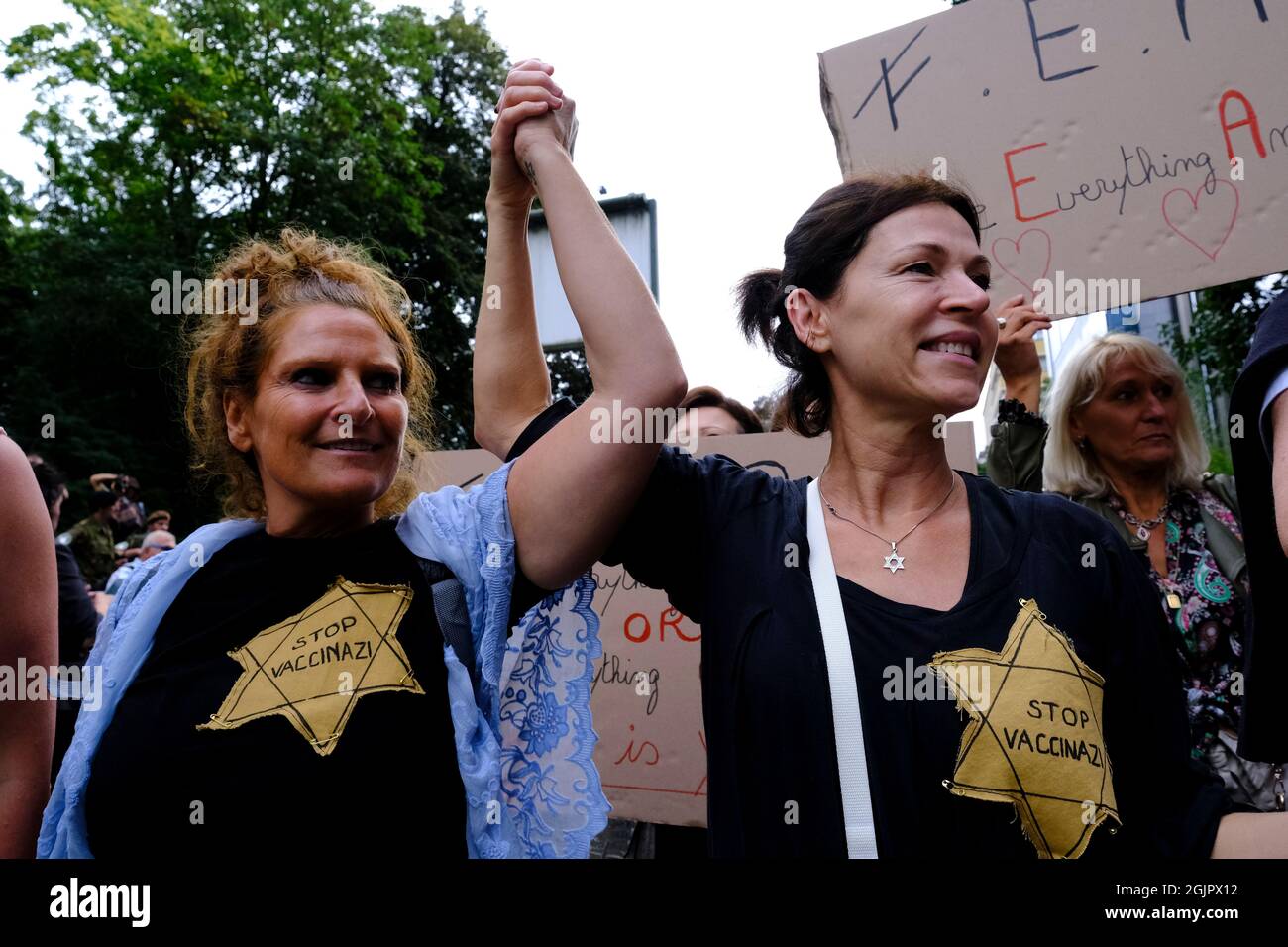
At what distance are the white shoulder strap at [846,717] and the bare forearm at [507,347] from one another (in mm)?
596

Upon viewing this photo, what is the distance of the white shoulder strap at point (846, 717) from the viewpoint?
1224 millimetres

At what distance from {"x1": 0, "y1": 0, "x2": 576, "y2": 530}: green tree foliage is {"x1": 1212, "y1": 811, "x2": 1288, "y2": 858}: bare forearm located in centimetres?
1291

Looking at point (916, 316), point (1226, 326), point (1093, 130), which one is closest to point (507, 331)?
point (916, 316)

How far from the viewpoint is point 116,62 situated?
13969 millimetres

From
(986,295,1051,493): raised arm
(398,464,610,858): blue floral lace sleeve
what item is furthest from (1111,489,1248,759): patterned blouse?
(398,464,610,858): blue floral lace sleeve

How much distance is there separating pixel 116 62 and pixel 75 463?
20.1ft

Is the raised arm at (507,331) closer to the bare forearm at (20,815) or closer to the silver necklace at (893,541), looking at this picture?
the silver necklace at (893,541)

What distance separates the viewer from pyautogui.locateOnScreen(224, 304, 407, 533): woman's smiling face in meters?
1.63

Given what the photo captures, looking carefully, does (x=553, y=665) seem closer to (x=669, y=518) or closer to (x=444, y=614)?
(x=444, y=614)

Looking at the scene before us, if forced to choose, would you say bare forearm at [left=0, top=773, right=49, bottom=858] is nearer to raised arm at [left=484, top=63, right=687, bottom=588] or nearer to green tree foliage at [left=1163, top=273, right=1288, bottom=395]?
raised arm at [left=484, top=63, right=687, bottom=588]

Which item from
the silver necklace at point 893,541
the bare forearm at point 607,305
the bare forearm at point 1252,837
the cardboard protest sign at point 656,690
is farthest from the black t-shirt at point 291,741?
the cardboard protest sign at point 656,690

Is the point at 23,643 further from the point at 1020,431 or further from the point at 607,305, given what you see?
the point at 1020,431
